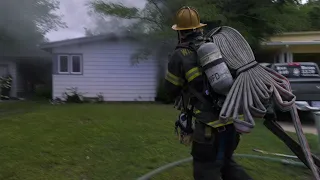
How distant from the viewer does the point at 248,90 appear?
2861 millimetres

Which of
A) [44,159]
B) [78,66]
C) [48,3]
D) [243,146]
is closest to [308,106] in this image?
[243,146]

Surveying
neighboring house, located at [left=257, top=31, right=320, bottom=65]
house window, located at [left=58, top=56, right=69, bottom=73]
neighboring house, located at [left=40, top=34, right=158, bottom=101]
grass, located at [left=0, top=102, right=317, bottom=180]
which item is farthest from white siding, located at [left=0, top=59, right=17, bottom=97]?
grass, located at [left=0, top=102, right=317, bottom=180]

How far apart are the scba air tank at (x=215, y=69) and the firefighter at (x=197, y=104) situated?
0.39ft

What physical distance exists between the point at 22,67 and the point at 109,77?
21.9 ft

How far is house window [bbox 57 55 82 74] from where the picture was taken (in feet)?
51.8

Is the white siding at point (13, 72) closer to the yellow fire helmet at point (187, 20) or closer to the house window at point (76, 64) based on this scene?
the house window at point (76, 64)

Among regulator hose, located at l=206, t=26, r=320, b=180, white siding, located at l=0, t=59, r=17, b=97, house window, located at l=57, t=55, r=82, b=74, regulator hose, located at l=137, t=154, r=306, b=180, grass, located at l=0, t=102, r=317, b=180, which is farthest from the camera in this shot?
white siding, located at l=0, t=59, r=17, b=97

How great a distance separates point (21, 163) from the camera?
172 inches

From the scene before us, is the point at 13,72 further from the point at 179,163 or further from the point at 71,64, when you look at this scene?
the point at 179,163

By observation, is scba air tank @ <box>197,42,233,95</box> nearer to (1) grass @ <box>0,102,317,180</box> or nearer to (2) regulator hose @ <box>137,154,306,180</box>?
(2) regulator hose @ <box>137,154,306,180</box>

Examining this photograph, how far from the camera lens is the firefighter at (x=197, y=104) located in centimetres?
298

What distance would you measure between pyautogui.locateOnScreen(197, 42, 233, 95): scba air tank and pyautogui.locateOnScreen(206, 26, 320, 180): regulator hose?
0.22ft

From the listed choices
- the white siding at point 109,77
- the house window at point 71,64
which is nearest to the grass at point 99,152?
the white siding at point 109,77

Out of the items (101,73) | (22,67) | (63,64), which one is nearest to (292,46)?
(101,73)
